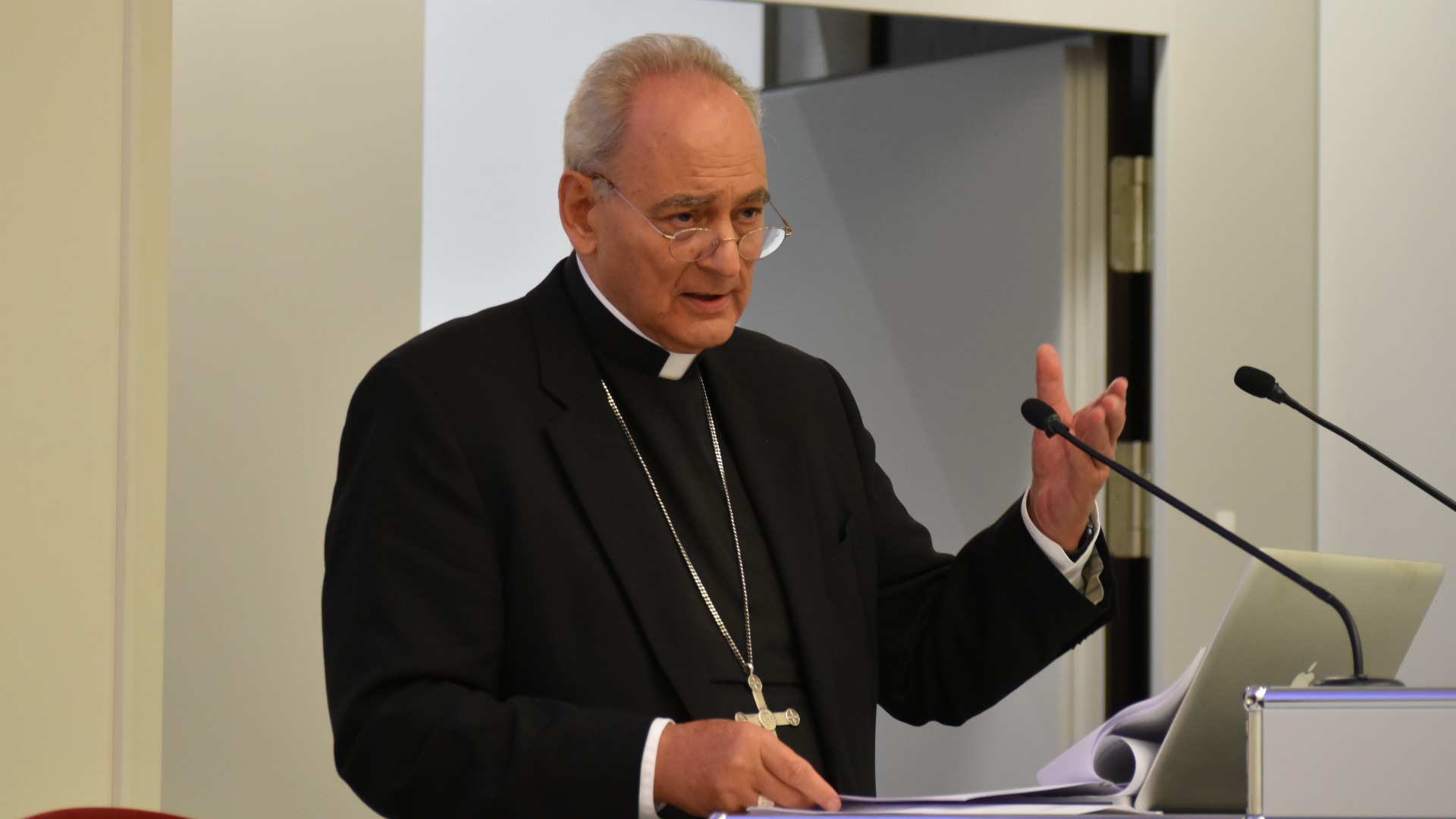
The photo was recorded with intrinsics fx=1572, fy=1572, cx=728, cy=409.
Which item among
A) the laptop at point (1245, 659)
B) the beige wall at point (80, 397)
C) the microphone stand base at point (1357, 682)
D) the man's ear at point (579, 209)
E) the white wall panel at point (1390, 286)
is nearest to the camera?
the microphone stand base at point (1357, 682)

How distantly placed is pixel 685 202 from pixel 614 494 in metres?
0.35

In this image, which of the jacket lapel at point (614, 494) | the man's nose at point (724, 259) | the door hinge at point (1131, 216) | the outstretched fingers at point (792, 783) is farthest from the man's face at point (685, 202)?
the door hinge at point (1131, 216)

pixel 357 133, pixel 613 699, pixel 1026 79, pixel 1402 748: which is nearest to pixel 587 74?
pixel 613 699

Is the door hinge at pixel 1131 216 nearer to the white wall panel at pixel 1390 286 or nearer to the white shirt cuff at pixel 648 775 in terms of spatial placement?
the white wall panel at pixel 1390 286

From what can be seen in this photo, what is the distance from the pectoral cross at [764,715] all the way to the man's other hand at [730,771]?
288 mm

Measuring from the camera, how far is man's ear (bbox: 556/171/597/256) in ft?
6.20

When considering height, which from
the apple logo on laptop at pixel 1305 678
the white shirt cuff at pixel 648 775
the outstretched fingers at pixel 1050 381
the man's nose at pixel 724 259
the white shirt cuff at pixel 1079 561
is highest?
the man's nose at pixel 724 259

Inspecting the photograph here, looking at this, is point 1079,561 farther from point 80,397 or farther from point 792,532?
point 80,397

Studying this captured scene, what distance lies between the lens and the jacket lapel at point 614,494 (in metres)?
1.75

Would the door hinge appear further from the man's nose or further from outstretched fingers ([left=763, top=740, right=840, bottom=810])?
outstretched fingers ([left=763, top=740, right=840, bottom=810])

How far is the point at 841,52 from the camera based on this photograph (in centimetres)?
344

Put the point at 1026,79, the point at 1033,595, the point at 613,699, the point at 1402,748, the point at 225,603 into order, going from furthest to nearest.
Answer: the point at 1026,79, the point at 225,603, the point at 1033,595, the point at 613,699, the point at 1402,748

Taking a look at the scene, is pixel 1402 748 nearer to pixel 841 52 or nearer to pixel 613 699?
pixel 613 699

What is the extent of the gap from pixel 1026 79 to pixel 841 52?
17.3 inches
